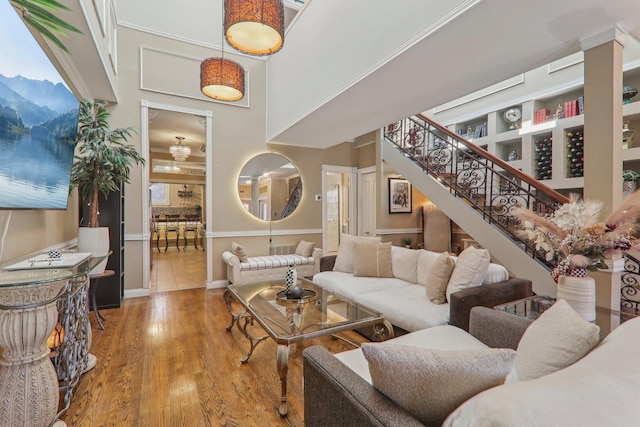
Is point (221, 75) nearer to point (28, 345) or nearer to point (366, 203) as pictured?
point (28, 345)

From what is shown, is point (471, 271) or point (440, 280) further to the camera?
point (440, 280)

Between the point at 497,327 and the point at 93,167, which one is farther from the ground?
the point at 93,167

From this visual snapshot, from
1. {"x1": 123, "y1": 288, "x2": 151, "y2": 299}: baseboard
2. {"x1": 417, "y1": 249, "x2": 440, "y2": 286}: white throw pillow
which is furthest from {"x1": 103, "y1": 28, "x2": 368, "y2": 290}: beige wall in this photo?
{"x1": 417, "y1": 249, "x2": 440, "y2": 286}: white throw pillow

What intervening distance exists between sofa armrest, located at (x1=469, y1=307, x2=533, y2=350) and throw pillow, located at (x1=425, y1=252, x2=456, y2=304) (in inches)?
22.6

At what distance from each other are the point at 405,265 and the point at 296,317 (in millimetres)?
1578

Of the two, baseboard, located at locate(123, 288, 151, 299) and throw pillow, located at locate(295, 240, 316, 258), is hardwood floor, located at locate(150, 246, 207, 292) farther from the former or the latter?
throw pillow, located at locate(295, 240, 316, 258)

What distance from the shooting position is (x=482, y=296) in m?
2.30

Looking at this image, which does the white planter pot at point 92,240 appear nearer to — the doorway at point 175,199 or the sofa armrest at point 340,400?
the doorway at point 175,199

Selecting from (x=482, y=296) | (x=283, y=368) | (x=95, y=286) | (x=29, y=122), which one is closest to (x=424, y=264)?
(x=482, y=296)

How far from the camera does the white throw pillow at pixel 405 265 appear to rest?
3285 mm

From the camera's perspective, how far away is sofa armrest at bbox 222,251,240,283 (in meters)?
4.50

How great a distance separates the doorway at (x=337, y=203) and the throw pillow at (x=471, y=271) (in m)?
3.75

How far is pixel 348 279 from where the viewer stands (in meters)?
3.40

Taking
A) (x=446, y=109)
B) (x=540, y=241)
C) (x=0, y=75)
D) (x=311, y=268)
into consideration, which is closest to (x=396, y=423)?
(x=540, y=241)
